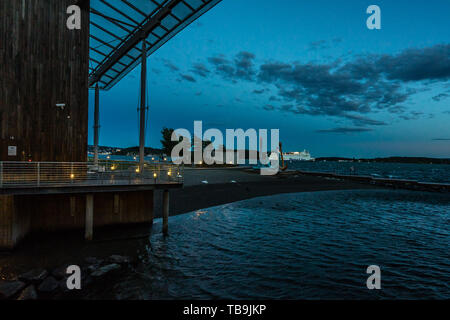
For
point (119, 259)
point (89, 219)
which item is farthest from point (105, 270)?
point (89, 219)

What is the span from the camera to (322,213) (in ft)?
72.4

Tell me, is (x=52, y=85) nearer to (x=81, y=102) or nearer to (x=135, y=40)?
(x=81, y=102)


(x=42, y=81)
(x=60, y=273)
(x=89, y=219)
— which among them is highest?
(x=42, y=81)

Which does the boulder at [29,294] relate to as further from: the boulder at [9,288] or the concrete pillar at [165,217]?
the concrete pillar at [165,217]

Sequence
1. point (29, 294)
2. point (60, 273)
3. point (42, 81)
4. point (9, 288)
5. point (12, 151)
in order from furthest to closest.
A: point (42, 81), point (12, 151), point (60, 273), point (9, 288), point (29, 294)

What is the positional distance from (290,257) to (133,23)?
57.6 feet

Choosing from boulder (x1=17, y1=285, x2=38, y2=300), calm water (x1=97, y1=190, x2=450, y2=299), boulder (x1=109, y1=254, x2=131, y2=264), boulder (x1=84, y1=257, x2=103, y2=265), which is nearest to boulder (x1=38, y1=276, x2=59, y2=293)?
boulder (x1=17, y1=285, x2=38, y2=300)

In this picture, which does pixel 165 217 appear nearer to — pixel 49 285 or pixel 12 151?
pixel 49 285

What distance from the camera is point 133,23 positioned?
52.8ft

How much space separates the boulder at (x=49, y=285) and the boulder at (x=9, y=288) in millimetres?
582

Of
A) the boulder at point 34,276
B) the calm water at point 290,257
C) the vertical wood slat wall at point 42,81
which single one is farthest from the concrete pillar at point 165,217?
the boulder at point 34,276

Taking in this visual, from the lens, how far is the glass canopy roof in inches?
572

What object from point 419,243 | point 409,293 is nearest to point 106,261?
point 409,293

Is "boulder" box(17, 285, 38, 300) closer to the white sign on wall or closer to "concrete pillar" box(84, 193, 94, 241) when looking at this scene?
"concrete pillar" box(84, 193, 94, 241)
